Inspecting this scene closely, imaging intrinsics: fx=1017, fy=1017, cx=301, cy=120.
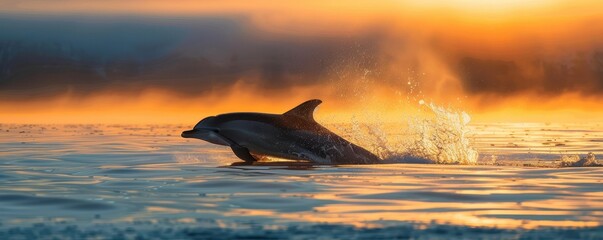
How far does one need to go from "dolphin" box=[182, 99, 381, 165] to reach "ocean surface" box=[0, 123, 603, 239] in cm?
87

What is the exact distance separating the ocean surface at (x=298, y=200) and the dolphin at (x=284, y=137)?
2.86ft

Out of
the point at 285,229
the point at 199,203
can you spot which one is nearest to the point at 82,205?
the point at 199,203

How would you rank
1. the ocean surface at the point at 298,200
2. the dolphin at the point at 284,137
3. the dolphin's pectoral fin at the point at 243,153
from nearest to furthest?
the ocean surface at the point at 298,200, the dolphin's pectoral fin at the point at 243,153, the dolphin at the point at 284,137

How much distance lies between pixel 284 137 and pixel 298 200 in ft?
28.4

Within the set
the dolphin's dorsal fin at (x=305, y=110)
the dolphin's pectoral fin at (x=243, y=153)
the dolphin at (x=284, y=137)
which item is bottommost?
the dolphin's pectoral fin at (x=243, y=153)

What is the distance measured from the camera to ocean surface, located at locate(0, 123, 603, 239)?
13320 mm

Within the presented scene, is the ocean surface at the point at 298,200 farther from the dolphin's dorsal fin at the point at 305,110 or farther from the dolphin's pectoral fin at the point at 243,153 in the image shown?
the dolphin's dorsal fin at the point at 305,110

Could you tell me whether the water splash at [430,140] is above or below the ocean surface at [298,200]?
above

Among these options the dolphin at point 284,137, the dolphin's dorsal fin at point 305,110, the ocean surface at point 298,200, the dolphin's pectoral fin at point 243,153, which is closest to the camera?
the ocean surface at point 298,200

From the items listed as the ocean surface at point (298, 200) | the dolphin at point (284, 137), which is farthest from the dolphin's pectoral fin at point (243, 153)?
the ocean surface at point (298, 200)

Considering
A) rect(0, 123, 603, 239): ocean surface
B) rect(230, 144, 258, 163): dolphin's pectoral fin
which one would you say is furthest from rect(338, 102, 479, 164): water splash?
rect(230, 144, 258, 163): dolphin's pectoral fin

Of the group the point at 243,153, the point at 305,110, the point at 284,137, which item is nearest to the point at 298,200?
the point at 243,153

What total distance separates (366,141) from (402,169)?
5.75m

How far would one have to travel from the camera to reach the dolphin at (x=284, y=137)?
83.0 ft
